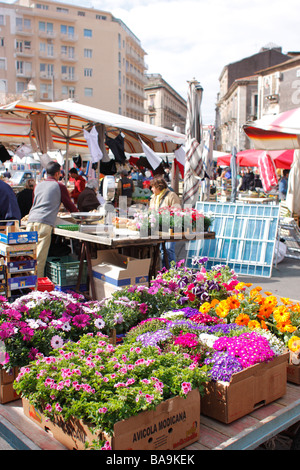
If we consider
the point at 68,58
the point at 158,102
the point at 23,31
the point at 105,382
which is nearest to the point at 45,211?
the point at 105,382

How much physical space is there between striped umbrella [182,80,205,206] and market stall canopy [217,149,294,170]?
653cm

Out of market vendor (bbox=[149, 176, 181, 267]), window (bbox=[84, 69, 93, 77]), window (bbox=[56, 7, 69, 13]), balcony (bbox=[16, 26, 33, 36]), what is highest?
window (bbox=[56, 7, 69, 13])

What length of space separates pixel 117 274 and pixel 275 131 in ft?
14.9

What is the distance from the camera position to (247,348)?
2949 mm

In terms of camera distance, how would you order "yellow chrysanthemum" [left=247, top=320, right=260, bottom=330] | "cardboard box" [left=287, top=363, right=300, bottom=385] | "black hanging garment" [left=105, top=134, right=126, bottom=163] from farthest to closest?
"black hanging garment" [left=105, top=134, right=126, bottom=163], "yellow chrysanthemum" [left=247, top=320, right=260, bottom=330], "cardboard box" [left=287, top=363, right=300, bottom=385]

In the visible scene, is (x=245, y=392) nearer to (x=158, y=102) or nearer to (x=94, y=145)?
(x=94, y=145)

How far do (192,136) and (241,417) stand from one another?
6.39 metres

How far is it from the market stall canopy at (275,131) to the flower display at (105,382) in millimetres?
5944

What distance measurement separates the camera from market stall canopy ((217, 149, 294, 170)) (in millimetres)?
14609

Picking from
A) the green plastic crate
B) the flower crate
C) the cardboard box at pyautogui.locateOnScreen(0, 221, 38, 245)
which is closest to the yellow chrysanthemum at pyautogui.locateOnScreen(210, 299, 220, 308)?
the flower crate

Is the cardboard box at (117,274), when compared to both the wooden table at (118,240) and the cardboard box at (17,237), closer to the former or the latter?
the wooden table at (118,240)

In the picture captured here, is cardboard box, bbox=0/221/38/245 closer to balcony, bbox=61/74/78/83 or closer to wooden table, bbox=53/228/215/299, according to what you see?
wooden table, bbox=53/228/215/299

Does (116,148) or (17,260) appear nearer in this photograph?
(17,260)
